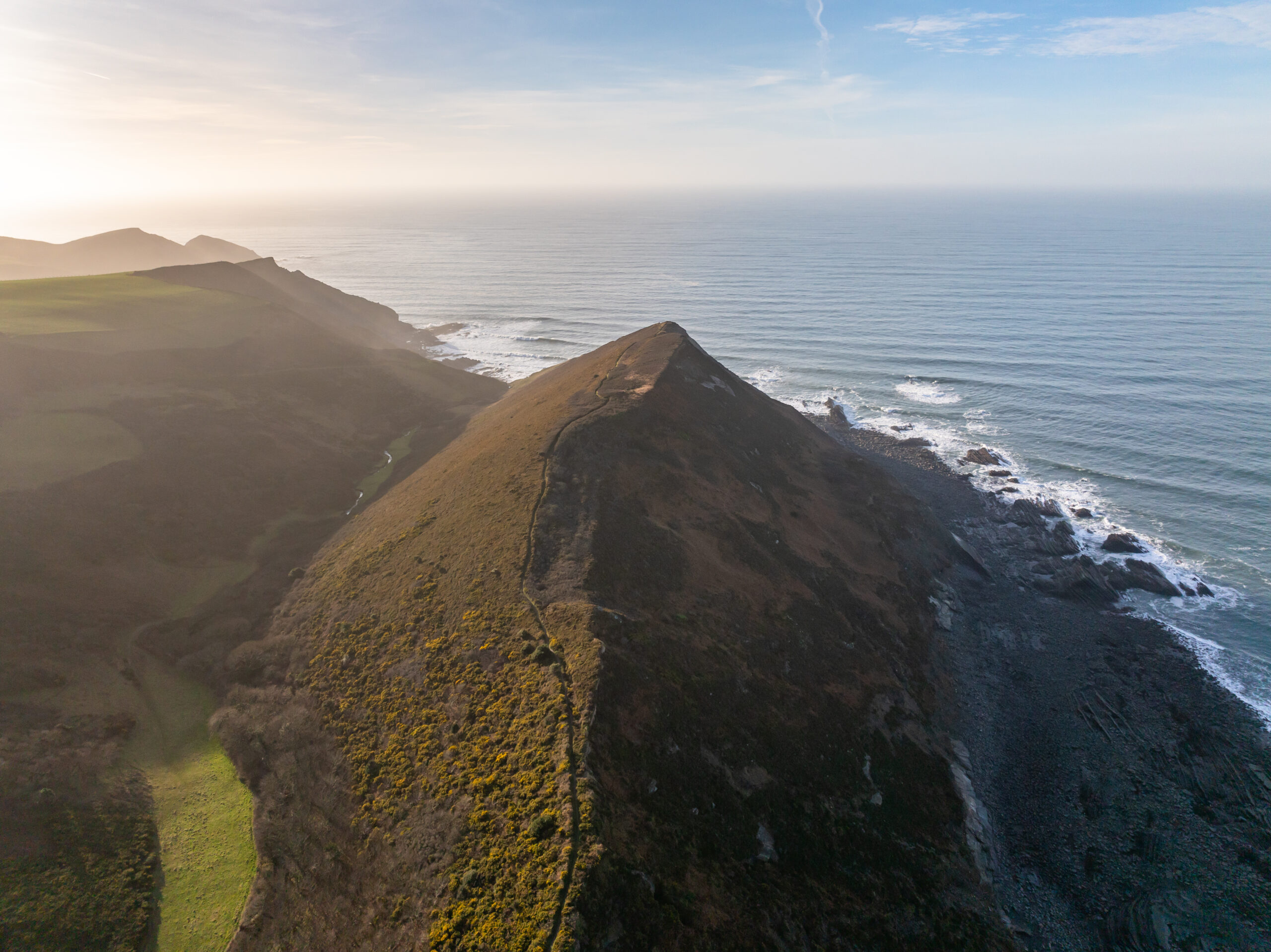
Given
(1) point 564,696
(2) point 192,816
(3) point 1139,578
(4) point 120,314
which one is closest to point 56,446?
(4) point 120,314

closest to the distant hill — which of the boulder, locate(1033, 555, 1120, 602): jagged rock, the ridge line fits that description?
the ridge line

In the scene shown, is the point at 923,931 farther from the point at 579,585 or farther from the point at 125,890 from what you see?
the point at 125,890

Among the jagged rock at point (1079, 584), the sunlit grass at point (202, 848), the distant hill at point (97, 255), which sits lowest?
the jagged rock at point (1079, 584)

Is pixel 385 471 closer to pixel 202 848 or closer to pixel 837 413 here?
pixel 202 848

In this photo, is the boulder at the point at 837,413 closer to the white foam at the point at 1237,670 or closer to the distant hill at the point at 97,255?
the white foam at the point at 1237,670

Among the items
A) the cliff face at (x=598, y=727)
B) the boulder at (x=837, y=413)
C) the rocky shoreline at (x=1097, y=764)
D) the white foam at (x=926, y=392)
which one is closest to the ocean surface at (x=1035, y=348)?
the white foam at (x=926, y=392)

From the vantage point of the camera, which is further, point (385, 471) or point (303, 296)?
point (303, 296)
